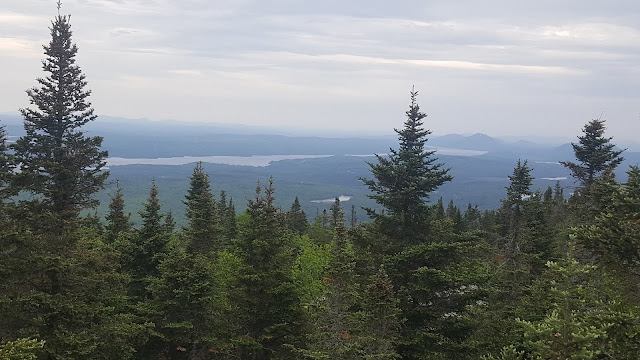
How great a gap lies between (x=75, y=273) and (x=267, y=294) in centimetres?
794

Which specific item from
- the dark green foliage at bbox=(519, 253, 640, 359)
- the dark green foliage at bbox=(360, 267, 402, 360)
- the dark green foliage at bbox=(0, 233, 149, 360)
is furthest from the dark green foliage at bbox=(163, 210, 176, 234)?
the dark green foliage at bbox=(519, 253, 640, 359)

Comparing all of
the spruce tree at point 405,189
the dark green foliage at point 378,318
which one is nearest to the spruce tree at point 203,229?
the spruce tree at point 405,189

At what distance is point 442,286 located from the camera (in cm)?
1586

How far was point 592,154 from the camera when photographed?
2817 centimetres

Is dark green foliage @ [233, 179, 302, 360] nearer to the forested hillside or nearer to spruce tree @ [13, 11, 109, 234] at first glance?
the forested hillside

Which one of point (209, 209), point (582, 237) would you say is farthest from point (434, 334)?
point (209, 209)

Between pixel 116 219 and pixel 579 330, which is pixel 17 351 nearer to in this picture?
pixel 579 330

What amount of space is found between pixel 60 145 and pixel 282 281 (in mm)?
10707

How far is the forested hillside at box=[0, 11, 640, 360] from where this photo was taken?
34.7 feet

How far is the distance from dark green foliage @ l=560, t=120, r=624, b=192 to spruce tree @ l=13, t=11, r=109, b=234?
28.3 meters

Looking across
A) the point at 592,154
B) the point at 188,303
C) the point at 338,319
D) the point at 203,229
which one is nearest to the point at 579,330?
the point at 338,319

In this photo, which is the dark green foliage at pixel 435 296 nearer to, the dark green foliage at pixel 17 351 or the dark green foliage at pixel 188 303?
the dark green foliage at pixel 188 303

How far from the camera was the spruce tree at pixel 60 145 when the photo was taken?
15836 mm

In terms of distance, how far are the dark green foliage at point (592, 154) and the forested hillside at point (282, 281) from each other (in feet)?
19.8
